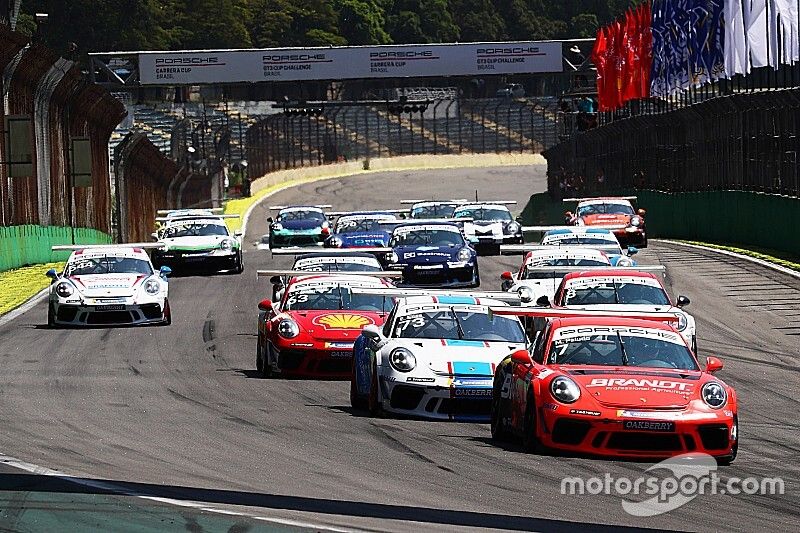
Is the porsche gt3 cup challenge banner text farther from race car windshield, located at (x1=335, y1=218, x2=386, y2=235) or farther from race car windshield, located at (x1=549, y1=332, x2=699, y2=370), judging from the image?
race car windshield, located at (x1=549, y1=332, x2=699, y2=370)

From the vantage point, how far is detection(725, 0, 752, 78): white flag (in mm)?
37531

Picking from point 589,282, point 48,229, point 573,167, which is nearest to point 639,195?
point 573,167

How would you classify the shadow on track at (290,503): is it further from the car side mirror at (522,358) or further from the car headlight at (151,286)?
the car headlight at (151,286)

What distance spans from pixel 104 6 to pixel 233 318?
10543 centimetres

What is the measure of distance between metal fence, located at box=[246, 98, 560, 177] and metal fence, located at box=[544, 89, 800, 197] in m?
32.6

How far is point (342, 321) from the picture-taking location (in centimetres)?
1770

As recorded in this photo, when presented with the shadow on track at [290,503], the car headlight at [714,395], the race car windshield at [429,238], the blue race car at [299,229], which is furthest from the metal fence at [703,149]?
the shadow on track at [290,503]

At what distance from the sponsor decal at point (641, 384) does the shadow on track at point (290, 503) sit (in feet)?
8.02

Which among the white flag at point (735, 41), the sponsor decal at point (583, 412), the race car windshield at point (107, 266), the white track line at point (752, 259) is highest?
the white flag at point (735, 41)

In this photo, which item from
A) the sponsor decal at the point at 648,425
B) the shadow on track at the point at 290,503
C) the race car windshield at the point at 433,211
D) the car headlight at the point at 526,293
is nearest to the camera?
the shadow on track at the point at 290,503

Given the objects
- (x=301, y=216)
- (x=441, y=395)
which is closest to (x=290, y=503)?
(x=441, y=395)

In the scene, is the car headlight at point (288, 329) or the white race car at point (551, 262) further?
the white race car at point (551, 262)

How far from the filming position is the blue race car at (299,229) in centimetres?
4241

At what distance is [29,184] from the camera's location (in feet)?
119
